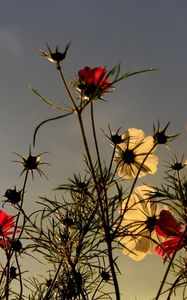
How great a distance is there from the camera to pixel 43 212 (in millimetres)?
1562

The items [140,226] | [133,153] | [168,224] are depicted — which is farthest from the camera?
[133,153]

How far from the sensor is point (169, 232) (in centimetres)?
137

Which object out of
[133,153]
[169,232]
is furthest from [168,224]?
[133,153]

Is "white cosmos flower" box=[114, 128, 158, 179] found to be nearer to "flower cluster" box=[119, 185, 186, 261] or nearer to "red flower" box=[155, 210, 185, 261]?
"flower cluster" box=[119, 185, 186, 261]

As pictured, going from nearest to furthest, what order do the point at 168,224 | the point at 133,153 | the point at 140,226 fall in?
the point at 168,224, the point at 140,226, the point at 133,153

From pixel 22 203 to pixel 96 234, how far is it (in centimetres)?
29

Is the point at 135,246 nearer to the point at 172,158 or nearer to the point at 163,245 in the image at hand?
the point at 163,245

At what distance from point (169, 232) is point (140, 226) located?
192 mm

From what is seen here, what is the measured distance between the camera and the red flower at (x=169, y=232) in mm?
1318

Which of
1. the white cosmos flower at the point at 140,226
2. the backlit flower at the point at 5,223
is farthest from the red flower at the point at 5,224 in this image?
the white cosmos flower at the point at 140,226

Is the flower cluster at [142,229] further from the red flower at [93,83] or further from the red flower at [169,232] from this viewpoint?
the red flower at [93,83]

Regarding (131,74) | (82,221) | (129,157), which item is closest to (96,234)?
(82,221)

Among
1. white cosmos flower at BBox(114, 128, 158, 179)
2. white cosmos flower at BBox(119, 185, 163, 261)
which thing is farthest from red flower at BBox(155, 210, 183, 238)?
white cosmos flower at BBox(114, 128, 158, 179)

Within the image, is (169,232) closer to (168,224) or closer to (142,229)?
(168,224)
